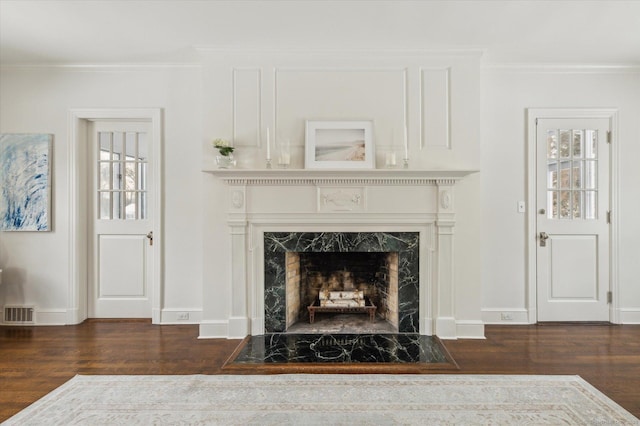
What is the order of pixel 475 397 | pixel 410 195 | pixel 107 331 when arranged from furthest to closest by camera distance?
pixel 107 331 → pixel 410 195 → pixel 475 397

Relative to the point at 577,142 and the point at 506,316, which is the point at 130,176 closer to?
the point at 506,316

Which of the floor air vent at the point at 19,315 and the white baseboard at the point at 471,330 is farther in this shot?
the floor air vent at the point at 19,315

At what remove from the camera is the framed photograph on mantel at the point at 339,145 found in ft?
10.8

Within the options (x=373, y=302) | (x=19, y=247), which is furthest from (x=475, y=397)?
(x=19, y=247)

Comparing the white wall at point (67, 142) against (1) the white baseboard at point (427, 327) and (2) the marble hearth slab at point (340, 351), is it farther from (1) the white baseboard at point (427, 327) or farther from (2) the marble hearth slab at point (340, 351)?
(1) the white baseboard at point (427, 327)

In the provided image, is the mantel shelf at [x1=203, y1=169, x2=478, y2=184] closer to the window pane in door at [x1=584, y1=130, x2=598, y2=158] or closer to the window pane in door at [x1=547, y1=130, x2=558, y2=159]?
the window pane in door at [x1=547, y1=130, x2=558, y2=159]

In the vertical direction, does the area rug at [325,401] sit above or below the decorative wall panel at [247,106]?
below

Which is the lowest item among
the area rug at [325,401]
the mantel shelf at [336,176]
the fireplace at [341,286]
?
the area rug at [325,401]

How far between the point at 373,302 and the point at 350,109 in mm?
1904

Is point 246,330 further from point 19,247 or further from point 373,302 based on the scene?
point 19,247

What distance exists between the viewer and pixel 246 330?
10.9ft

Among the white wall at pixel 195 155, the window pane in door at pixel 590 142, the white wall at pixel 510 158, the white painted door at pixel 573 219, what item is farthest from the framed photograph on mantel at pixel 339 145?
the window pane in door at pixel 590 142

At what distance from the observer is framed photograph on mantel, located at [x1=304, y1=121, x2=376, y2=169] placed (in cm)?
329

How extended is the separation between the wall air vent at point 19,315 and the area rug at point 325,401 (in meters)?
1.73
